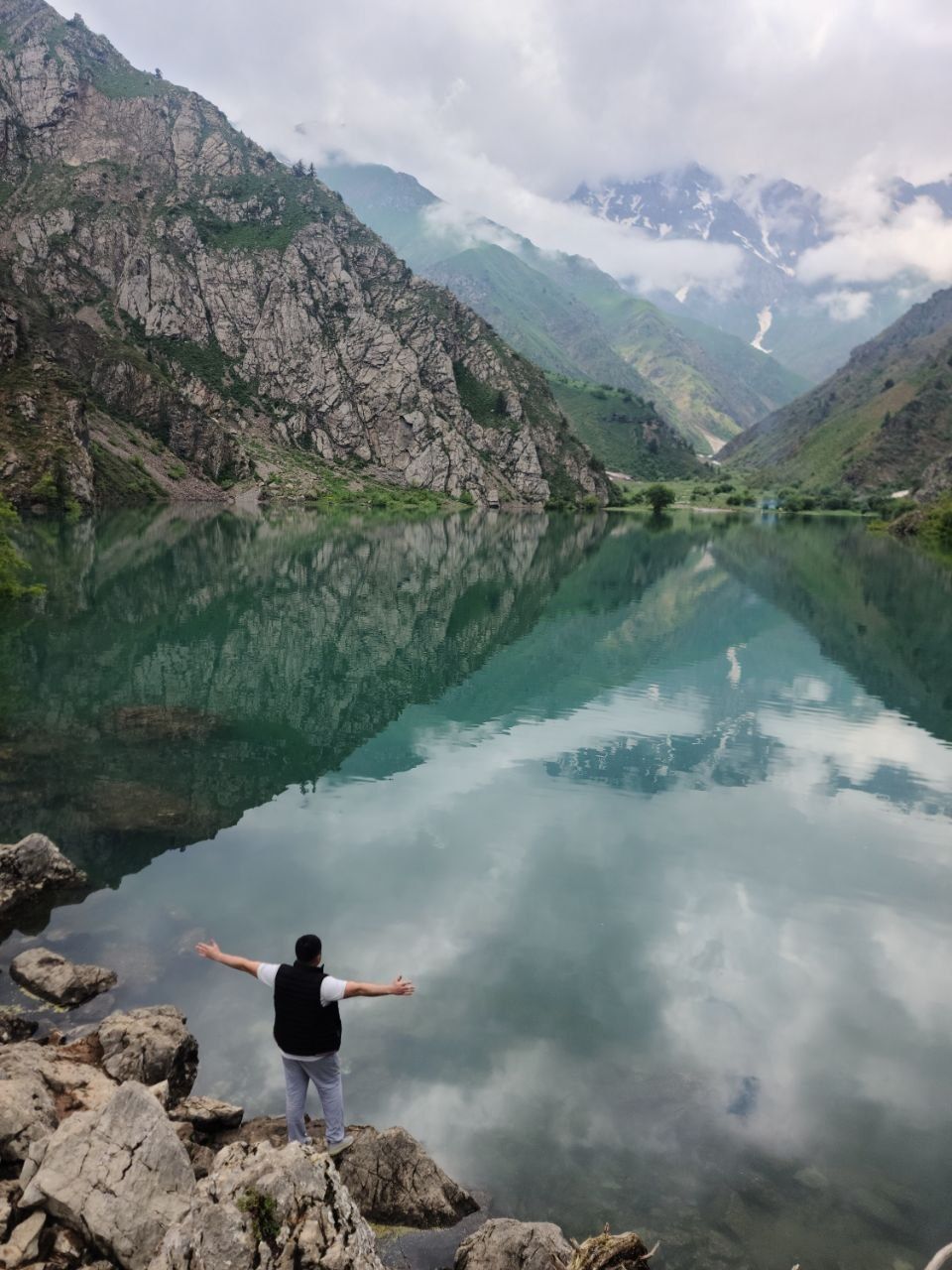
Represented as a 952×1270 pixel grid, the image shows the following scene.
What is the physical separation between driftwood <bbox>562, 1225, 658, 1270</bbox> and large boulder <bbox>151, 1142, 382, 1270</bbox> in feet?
7.75

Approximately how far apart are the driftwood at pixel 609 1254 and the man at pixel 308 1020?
3.21 metres

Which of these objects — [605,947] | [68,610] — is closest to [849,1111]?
[605,947]

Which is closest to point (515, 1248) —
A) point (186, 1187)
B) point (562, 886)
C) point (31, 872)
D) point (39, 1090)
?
point (186, 1187)

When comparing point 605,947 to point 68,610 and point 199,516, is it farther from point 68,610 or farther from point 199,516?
point 199,516

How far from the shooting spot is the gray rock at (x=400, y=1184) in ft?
33.8

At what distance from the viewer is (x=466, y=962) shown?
16.6m

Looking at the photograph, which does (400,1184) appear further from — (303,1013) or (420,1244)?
(303,1013)

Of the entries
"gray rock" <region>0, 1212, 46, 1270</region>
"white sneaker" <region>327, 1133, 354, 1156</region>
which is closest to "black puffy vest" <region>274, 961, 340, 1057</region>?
Result: "white sneaker" <region>327, 1133, 354, 1156</region>

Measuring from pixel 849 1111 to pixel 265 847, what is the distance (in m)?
14.6

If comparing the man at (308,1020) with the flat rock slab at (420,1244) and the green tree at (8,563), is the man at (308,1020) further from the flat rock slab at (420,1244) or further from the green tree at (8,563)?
the green tree at (8,563)

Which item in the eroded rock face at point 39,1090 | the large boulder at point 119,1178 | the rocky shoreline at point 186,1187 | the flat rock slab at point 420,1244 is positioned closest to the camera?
the rocky shoreline at point 186,1187

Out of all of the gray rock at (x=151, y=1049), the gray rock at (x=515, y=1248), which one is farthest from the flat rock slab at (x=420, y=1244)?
the gray rock at (x=151, y=1049)

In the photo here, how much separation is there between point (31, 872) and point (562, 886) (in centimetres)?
1233

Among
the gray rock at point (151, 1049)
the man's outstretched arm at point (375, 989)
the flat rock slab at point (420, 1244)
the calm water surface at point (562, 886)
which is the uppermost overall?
the man's outstretched arm at point (375, 989)
